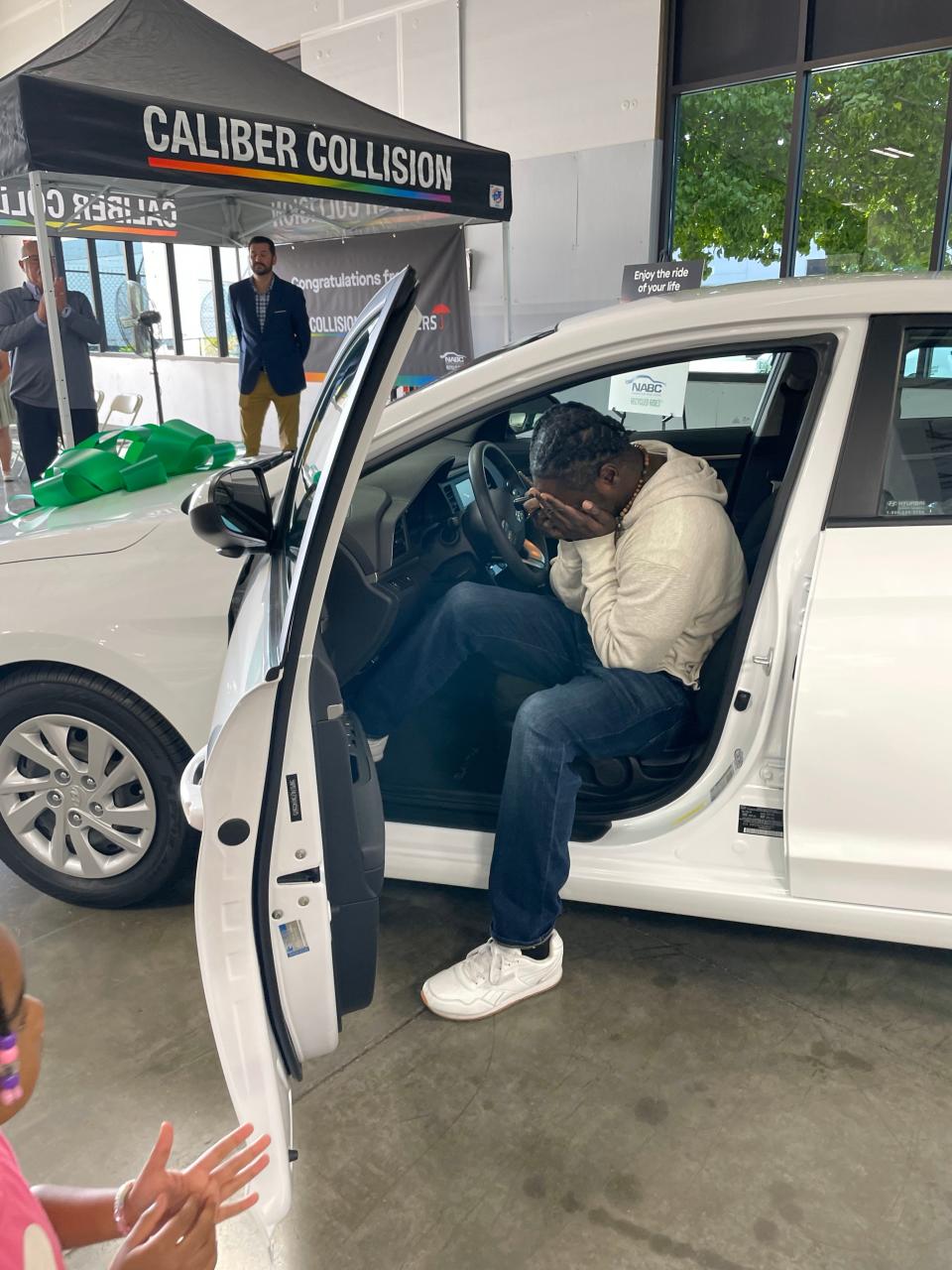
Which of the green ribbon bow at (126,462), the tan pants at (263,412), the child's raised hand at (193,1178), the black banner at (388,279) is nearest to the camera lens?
the child's raised hand at (193,1178)

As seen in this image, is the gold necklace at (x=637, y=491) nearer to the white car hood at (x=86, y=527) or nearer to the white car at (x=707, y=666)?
the white car at (x=707, y=666)

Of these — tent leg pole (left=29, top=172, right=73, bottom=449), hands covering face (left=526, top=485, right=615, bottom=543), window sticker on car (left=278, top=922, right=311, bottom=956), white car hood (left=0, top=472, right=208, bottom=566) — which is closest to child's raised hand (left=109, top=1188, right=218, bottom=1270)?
window sticker on car (left=278, top=922, right=311, bottom=956)

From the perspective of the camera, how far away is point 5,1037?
27.8 inches

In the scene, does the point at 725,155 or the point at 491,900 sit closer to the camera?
the point at 491,900

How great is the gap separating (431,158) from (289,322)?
2351 mm

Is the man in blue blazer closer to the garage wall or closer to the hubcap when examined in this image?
the garage wall

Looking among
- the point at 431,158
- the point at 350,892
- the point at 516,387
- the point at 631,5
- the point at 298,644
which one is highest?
the point at 631,5

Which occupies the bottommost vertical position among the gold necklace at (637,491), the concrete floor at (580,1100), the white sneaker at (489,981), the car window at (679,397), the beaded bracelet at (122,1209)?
the concrete floor at (580,1100)

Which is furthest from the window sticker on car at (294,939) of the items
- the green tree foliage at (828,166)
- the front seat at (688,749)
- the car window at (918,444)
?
the green tree foliage at (828,166)

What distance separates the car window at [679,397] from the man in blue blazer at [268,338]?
481 cm

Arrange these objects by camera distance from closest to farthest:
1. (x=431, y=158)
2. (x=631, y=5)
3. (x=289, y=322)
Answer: (x=431, y=158) → (x=631, y=5) → (x=289, y=322)

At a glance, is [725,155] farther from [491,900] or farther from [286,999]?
[286,999]

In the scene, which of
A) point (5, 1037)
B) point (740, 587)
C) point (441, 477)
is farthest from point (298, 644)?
point (441, 477)

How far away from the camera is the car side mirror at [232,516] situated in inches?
64.1
